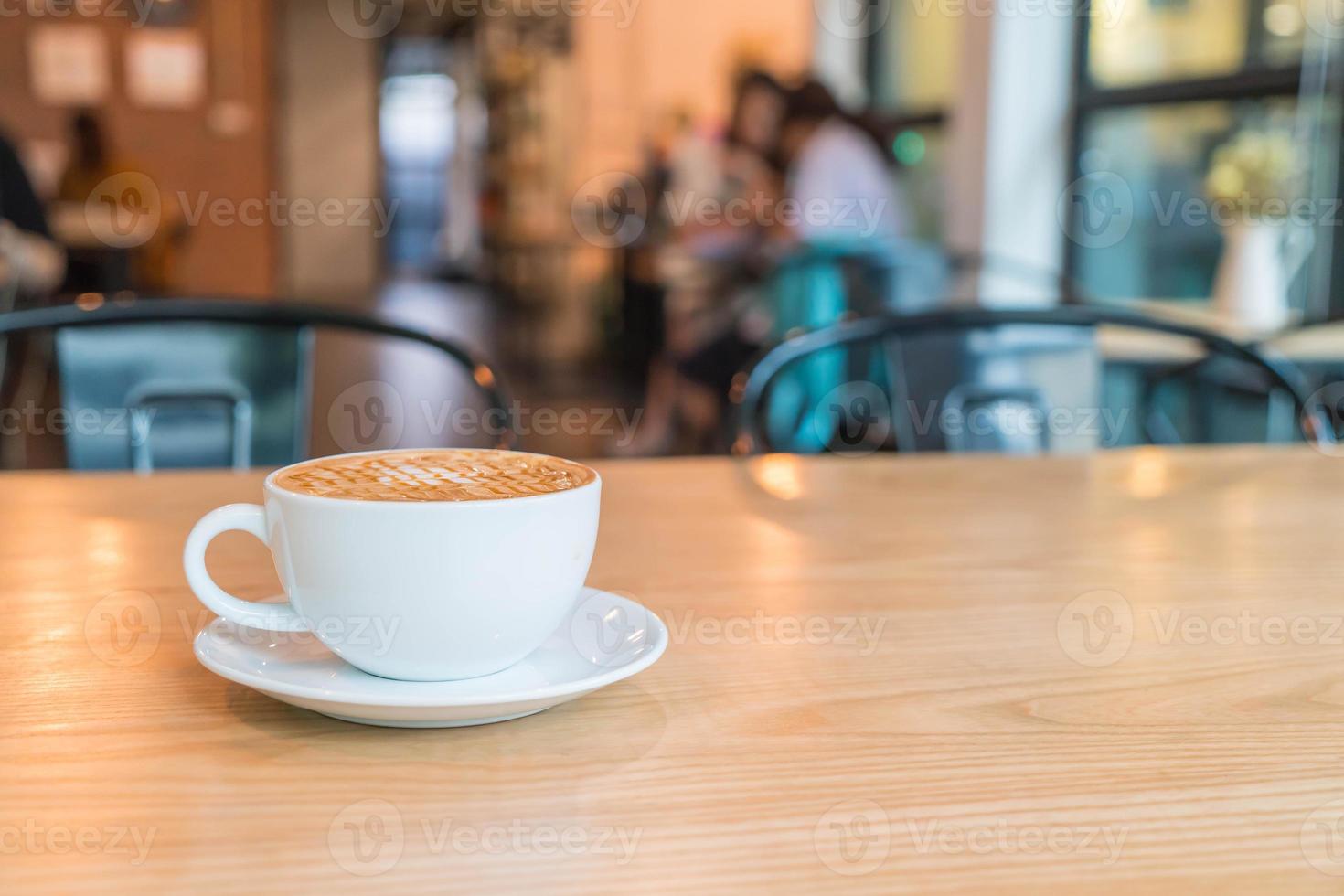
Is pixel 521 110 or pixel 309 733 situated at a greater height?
pixel 521 110

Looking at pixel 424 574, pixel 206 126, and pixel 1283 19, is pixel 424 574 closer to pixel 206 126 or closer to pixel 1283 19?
pixel 1283 19

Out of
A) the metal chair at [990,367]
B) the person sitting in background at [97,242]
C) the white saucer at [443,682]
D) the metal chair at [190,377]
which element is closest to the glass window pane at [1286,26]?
the metal chair at [990,367]

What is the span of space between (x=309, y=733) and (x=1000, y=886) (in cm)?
21

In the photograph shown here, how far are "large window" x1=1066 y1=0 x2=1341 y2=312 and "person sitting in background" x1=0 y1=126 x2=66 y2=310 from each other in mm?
2890

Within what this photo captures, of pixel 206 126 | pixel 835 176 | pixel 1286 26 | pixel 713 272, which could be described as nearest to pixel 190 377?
pixel 1286 26

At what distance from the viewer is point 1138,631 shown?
532mm

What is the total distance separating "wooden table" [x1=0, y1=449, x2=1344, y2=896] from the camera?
12.2 inches

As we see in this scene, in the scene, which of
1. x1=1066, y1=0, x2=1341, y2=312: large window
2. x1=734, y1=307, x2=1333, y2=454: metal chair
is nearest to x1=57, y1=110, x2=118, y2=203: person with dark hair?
x1=1066, y1=0, x2=1341, y2=312: large window

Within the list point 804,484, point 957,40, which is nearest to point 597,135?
point 957,40

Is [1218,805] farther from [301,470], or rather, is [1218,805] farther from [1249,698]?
[301,470]

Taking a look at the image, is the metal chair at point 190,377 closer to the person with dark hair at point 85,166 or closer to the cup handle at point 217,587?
the cup handle at point 217,587

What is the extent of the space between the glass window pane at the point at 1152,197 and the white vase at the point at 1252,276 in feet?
1.07

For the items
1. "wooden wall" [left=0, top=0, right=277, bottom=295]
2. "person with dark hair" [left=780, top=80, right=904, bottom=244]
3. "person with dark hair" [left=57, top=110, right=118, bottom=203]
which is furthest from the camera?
"wooden wall" [left=0, top=0, right=277, bottom=295]

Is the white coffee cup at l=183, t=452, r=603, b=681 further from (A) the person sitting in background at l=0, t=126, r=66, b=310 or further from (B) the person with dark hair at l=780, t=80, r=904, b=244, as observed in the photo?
(A) the person sitting in background at l=0, t=126, r=66, b=310
